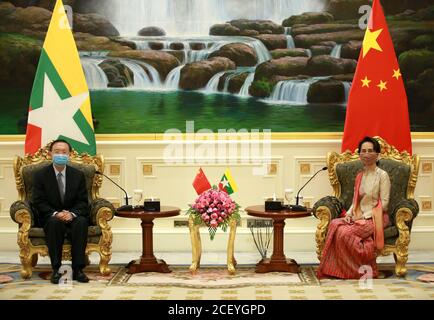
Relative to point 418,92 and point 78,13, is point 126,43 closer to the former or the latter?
point 78,13

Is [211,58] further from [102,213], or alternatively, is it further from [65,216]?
[65,216]

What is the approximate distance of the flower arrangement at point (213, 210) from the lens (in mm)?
7598

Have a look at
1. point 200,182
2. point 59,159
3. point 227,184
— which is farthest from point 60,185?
point 227,184

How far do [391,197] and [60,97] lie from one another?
3821mm

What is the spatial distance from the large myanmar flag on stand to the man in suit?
0.64 metres

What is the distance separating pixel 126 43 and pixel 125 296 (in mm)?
3657

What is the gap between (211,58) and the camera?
937 centimetres

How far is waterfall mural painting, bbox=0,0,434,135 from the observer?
30.3 feet

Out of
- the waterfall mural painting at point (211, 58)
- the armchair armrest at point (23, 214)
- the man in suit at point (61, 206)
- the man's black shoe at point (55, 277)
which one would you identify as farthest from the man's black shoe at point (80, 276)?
the waterfall mural painting at point (211, 58)

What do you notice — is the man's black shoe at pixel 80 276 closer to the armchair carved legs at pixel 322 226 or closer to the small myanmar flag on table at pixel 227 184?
the small myanmar flag on table at pixel 227 184

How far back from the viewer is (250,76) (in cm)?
936

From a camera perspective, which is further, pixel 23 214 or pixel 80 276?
pixel 23 214

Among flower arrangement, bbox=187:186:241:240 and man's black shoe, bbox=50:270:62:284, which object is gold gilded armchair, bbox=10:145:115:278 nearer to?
man's black shoe, bbox=50:270:62:284

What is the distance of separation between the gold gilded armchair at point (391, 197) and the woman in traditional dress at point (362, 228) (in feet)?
0.41
